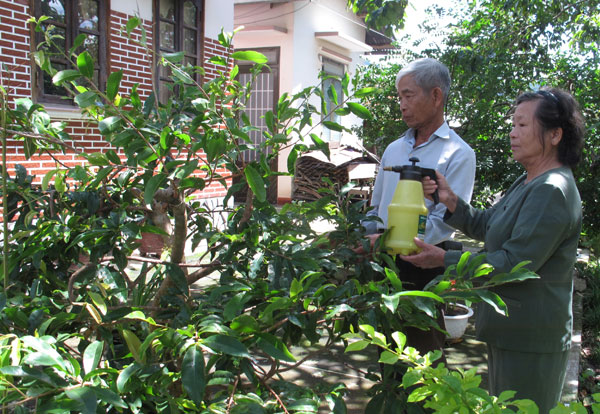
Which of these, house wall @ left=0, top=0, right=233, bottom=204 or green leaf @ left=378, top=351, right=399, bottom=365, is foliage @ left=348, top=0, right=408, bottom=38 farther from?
green leaf @ left=378, top=351, right=399, bottom=365

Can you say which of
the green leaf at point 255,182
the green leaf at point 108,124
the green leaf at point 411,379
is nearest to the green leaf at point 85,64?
the green leaf at point 108,124

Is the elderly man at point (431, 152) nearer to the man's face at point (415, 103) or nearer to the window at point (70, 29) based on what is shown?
the man's face at point (415, 103)

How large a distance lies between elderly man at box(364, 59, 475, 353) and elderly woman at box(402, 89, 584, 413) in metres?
0.42

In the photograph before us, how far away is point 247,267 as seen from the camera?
5.92 ft

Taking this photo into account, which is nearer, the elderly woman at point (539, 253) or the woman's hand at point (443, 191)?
the elderly woman at point (539, 253)

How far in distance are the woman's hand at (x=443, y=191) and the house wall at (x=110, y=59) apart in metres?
2.18

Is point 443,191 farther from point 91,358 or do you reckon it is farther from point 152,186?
point 91,358

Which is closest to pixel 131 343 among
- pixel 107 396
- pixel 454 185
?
pixel 107 396

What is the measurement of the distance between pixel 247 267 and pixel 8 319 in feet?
2.30

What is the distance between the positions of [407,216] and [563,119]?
808 millimetres

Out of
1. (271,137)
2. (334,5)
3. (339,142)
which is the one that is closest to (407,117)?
(271,137)

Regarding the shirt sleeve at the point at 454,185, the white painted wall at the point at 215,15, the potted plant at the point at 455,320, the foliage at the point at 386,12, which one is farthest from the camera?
the white painted wall at the point at 215,15

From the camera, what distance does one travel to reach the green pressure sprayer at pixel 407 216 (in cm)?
209

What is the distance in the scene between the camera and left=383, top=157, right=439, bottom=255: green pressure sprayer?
82.4 inches
